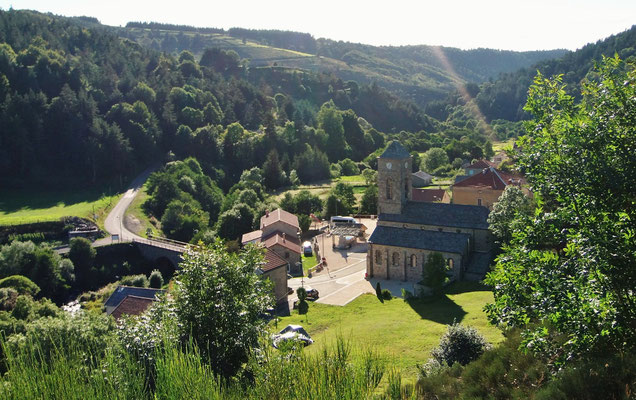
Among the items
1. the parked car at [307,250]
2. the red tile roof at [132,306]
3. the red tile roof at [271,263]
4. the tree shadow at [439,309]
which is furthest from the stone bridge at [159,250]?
the tree shadow at [439,309]

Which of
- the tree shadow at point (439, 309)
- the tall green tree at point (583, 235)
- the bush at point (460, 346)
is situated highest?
the tall green tree at point (583, 235)

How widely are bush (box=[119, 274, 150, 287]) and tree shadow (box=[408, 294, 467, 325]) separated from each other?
30.7 m

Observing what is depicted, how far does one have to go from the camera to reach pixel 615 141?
12570 mm

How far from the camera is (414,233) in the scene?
1687 inches

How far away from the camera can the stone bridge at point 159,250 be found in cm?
5966

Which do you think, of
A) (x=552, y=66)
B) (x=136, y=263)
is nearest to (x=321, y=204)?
(x=136, y=263)

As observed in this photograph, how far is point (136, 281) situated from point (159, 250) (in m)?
7.29

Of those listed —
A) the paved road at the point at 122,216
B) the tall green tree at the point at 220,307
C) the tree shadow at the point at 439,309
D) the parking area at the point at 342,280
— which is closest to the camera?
the tall green tree at the point at 220,307

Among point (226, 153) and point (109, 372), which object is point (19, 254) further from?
point (226, 153)

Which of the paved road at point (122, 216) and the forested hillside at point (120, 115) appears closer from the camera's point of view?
the paved road at point (122, 216)

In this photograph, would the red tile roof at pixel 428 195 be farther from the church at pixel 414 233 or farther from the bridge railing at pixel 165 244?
the bridge railing at pixel 165 244

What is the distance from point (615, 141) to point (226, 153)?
99.4 meters

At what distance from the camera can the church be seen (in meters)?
41.4

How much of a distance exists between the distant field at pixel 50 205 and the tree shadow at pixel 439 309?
5361 cm
